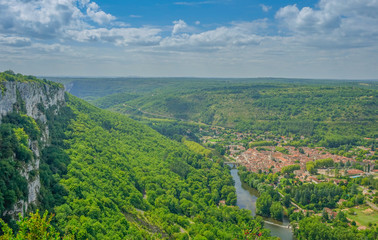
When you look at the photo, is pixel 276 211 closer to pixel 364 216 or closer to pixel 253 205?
pixel 253 205

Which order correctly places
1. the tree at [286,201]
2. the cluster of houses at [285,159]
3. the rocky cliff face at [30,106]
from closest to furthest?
1. the rocky cliff face at [30,106]
2. the tree at [286,201]
3. the cluster of houses at [285,159]

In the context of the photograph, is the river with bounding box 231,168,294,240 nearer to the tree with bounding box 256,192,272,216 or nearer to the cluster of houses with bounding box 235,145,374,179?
the tree with bounding box 256,192,272,216

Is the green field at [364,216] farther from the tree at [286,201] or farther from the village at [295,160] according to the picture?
the tree at [286,201]

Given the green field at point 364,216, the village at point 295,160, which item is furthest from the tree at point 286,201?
the green field at point 364,216

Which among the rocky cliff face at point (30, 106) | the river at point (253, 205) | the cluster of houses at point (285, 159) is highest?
the rocky cliff face at point (30, 106)

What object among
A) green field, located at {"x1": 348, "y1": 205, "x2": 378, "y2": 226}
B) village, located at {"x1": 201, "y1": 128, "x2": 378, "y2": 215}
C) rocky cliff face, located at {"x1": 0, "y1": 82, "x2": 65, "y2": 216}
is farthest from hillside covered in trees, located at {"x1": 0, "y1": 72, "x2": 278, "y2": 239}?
green field, located at {"x1": 348, "y1": 205, "x2": 378, "y2": 226}

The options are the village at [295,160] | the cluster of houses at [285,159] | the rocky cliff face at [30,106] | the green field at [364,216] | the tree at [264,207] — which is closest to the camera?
the rocky cliff face at [30,106]
